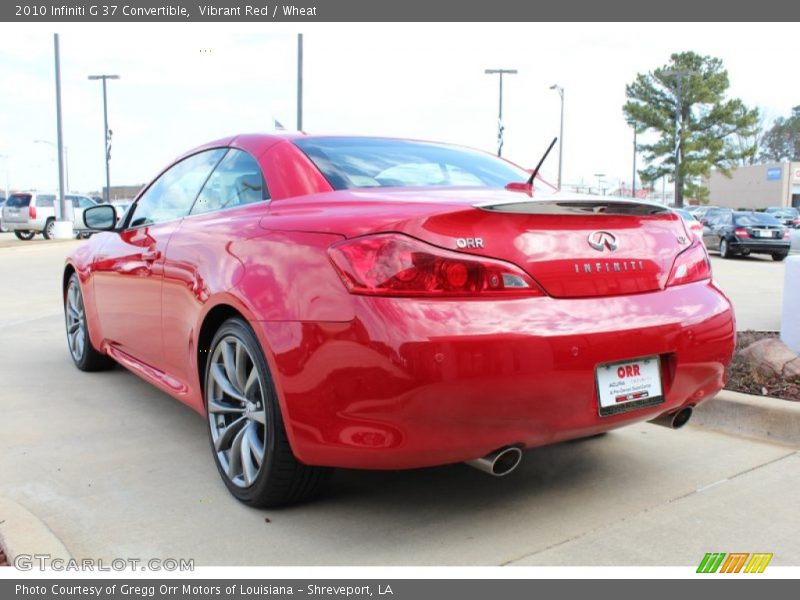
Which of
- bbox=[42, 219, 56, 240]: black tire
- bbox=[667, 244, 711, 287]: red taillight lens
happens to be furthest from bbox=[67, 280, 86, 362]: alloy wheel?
bbox=[42, 219, 56, 240]: black tire

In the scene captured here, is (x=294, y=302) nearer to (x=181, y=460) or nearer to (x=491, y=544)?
(x=491, y=544)

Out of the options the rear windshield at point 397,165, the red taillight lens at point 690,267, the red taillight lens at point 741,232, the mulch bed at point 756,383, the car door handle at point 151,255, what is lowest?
the mulch bed at point 756,383

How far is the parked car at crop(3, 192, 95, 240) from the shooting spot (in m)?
26.7

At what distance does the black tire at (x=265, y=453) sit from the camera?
2760 millimetres

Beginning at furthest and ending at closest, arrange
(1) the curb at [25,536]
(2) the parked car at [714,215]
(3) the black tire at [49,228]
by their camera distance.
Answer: (3) the black tire at [49,228], (2) the parked car at [714,215], (1) the curb at [25,536]

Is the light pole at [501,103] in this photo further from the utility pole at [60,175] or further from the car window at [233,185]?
the car window at [233,185]

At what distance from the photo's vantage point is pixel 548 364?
2.48 m

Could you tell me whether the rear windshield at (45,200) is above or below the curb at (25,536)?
above

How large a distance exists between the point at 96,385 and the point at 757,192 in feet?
271

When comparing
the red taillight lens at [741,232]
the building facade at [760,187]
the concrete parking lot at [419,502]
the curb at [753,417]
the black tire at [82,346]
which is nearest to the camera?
the concrete parking lot at [419,502]

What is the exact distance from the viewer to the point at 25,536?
264 centimetres

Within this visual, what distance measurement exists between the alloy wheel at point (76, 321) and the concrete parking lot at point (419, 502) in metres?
0.96

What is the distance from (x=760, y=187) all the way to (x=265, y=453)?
83.4 meters
